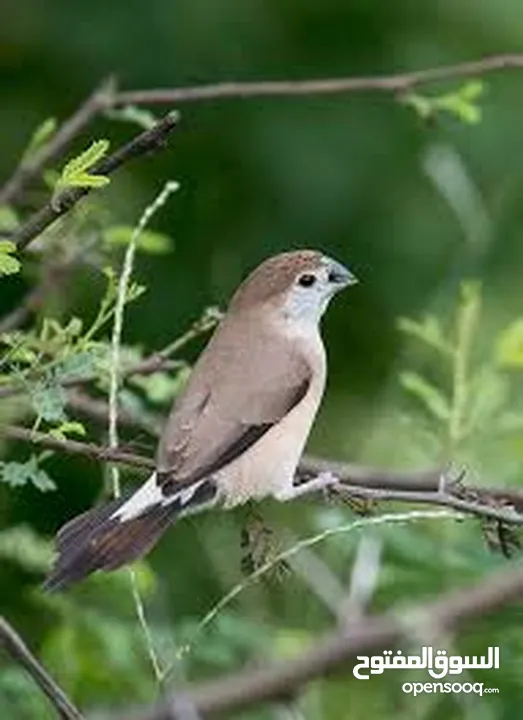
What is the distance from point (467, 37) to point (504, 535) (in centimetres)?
442

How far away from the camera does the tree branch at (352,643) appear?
110cm

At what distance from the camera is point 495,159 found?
258 inches

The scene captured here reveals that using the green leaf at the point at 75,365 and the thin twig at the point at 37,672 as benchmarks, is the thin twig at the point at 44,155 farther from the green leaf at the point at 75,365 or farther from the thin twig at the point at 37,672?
the thin twig at the point at 37,672

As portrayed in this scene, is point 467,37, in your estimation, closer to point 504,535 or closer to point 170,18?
point 170,18

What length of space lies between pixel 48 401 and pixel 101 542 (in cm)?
22

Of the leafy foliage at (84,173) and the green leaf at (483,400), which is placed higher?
the green leaf at (483,400)

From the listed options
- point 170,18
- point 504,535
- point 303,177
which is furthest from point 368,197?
point 504,535

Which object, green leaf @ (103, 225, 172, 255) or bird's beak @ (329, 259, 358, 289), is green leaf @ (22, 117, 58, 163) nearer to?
green leaf @ (103, 225, 172, 255)

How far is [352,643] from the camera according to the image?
3.57ft

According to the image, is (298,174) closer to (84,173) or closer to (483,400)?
(483,400)

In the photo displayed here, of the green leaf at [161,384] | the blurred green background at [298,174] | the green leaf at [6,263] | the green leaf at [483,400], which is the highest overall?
the blurred green background at [298,174]

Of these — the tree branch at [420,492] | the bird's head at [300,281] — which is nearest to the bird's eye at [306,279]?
the bird's head at [300,281]

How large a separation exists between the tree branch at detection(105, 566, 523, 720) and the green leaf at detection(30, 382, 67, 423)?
110 centimetres

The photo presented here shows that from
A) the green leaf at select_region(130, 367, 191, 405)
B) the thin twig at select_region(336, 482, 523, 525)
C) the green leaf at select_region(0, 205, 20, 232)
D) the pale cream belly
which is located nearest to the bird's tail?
the pale cream belly
